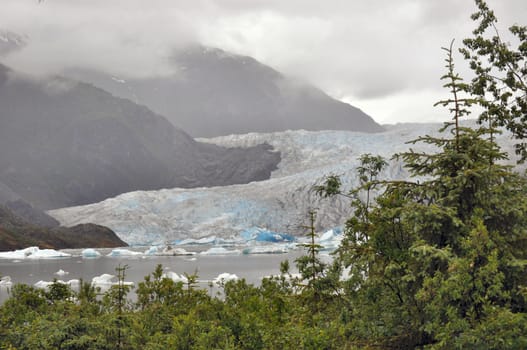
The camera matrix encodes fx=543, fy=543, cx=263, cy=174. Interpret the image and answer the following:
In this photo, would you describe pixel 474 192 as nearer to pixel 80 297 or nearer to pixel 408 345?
pixel 408 345

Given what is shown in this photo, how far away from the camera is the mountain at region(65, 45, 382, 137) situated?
153500mm

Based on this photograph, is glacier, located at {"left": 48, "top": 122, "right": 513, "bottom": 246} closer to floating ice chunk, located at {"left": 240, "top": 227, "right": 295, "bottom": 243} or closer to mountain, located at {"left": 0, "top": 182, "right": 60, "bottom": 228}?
floating ice chunk, located at {"left": 240, "top": 227, "right": 295, "bottom": 243}

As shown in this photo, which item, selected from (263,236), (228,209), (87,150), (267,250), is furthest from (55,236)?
(87,150)

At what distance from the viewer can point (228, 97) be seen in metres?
171

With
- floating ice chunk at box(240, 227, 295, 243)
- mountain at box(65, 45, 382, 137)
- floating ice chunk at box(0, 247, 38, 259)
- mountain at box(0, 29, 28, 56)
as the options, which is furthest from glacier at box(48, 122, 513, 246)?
mountain at box(0, 29, 28, 56)

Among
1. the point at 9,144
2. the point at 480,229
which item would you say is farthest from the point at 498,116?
the point at 9,144

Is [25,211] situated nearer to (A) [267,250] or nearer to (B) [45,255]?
(B) [45,255]

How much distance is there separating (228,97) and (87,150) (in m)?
72.1

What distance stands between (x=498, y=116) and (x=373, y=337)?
6.30 meters

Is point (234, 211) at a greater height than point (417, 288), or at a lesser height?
greater

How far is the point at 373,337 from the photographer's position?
16.8 feet

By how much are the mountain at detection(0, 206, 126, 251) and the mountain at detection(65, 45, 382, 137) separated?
98.1 m

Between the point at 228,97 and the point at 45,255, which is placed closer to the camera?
the point at 45,255

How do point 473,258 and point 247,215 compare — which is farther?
point 247,215
